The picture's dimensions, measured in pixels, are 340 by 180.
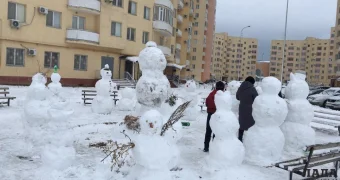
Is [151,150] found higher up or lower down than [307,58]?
lower down

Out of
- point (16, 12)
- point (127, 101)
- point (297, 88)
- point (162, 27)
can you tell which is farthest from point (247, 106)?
point (162, 27)

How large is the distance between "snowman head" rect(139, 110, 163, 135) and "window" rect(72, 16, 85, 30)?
22002mm

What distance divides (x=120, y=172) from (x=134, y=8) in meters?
25.7

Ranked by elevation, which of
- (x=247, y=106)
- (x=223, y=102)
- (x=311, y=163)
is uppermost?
(x=223, y=102)

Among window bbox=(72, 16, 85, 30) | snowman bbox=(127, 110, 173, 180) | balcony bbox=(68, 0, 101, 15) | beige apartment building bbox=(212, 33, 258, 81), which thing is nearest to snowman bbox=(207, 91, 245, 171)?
snowman bbox=(127, 110, 173, 180)

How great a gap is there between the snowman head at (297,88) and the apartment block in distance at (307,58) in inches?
3677

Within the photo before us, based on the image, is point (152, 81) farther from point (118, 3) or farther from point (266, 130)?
point (118, 3)

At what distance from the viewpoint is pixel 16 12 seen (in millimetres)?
21438

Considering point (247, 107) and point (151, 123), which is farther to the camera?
point (247, 107)

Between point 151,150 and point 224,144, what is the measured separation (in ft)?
5.09

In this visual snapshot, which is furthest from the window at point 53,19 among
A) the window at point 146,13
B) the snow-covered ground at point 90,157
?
the snow-covered ground at point 90,157

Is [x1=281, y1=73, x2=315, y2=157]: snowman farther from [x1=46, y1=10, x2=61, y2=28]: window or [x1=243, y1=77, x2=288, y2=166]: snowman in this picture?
[x1=46, y1=10, x2=61, y2=28]: window

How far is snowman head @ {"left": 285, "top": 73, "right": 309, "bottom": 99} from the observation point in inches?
298

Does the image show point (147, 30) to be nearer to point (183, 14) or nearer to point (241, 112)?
point (183, 14)
